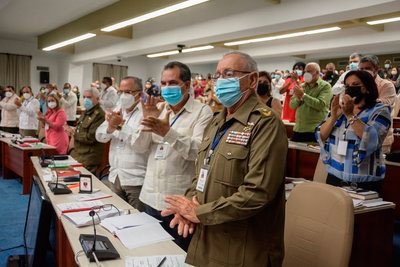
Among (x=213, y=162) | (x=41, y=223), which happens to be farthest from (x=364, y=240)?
(x=41, y=223)

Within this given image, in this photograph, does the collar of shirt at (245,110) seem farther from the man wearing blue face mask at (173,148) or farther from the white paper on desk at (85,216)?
the white paper on desk at (85,216)

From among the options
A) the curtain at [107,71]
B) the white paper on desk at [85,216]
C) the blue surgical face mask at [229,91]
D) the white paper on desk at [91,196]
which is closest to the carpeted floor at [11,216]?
the white paper on desk at [91,196]

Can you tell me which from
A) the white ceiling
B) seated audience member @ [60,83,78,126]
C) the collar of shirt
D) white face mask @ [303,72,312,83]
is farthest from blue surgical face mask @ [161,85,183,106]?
seated audience member @ [60,83,78,126]

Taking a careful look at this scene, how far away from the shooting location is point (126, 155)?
9.00ft

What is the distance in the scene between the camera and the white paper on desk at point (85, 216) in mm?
1928

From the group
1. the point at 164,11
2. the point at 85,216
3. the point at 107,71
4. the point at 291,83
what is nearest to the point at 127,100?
the point at 85,216

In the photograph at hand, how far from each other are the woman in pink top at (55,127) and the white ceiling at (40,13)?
2044 mm

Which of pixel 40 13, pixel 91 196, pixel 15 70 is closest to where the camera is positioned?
pixel 91 196

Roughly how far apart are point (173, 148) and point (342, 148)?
3.96ft

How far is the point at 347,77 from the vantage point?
102 inches

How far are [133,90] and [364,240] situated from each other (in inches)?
84.4

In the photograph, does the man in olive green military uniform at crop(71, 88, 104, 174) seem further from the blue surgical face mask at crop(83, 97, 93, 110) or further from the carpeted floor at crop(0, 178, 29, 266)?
the carpeted floor at crop(0, 178, 29, 266)

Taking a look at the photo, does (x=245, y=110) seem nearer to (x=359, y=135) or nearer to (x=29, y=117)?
(x=359, y=135)

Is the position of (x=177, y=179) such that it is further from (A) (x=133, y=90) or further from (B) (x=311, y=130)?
(B) (x=311, y=130)
